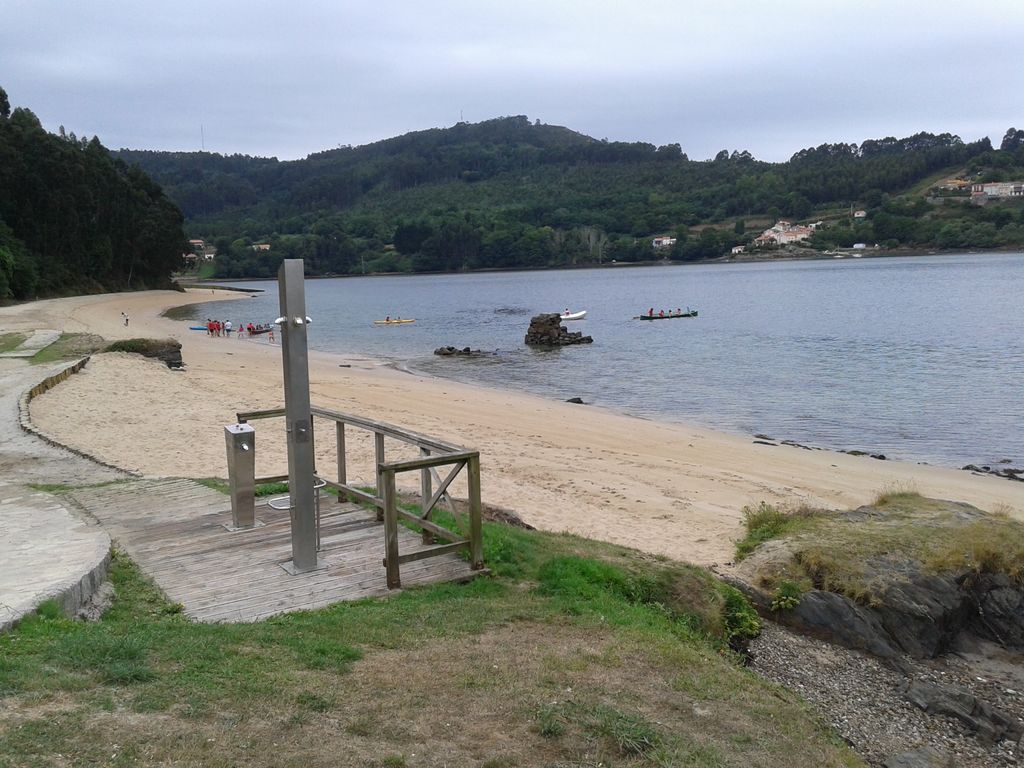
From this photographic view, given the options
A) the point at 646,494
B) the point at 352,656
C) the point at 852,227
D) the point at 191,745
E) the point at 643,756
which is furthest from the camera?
the point at 852,227

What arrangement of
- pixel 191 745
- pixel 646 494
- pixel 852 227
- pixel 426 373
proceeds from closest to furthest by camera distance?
pixel 191 745 → pixel 646 494 → pixel 426 373 → pixel 852 227

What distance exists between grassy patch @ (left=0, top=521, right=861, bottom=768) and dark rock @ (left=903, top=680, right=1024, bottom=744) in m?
1.52

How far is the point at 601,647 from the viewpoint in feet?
18.5

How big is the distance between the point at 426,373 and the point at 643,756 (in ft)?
103

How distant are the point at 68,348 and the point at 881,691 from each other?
25935mm

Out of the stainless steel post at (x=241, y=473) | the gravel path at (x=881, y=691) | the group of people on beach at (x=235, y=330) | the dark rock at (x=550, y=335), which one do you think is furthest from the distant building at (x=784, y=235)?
the stainless steel post at (x=241, y=473)

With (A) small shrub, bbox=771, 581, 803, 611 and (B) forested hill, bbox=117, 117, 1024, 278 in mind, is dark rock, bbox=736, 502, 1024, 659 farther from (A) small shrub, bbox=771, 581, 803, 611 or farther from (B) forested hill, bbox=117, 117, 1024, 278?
(B) forested hill, bbox=117, 117, 1024, 278

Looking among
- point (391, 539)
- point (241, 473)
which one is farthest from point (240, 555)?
point (391, 539)

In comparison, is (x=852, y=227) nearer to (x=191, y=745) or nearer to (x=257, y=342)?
(x=257, y=342)

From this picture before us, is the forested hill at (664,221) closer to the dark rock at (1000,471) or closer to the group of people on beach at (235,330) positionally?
the group of people on beach at (235,330)

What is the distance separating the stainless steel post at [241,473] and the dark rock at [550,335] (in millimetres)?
37891

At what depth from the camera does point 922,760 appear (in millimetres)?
5656

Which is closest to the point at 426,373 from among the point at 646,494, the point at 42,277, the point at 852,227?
the point at 646,494

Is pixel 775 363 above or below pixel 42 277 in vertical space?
below
